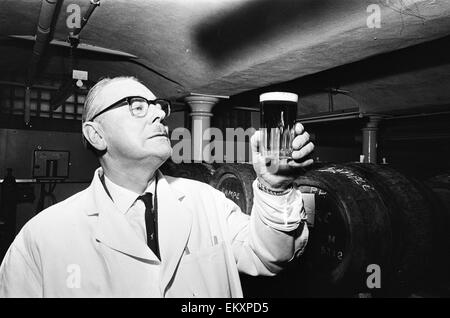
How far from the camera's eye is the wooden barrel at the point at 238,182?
376cm

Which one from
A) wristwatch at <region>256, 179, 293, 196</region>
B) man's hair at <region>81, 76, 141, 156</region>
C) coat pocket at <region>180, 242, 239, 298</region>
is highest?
man's hair at <region>81, 76, 141, 156</region>

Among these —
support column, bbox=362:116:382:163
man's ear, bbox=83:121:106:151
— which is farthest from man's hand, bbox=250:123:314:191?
support column, bbox=362:116:382:163

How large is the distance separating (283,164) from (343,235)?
1.48 meters

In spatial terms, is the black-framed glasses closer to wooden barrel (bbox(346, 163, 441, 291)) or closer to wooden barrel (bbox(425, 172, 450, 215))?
wooden barrel (bbox(346, 163, 441, 291))

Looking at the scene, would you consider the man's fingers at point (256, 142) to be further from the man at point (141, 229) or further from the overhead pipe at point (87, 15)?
the overhead pipe at point (87, 15)

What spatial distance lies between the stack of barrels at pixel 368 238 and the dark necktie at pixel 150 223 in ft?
4.65

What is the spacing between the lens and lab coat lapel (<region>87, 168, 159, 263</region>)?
159 cm

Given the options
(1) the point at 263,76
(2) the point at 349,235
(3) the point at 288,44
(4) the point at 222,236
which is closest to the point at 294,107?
(4) the point at 222,236

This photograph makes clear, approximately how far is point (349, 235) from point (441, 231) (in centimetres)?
83

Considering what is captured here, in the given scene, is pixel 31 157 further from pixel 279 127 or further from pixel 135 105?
pixel 279 127

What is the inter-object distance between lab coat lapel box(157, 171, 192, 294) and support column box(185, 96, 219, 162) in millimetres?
4709

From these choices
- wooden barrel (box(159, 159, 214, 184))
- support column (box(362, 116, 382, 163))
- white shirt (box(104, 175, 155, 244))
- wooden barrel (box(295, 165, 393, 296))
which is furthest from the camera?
support column (box(362, 116, 382, 163))

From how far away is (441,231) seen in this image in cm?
273
